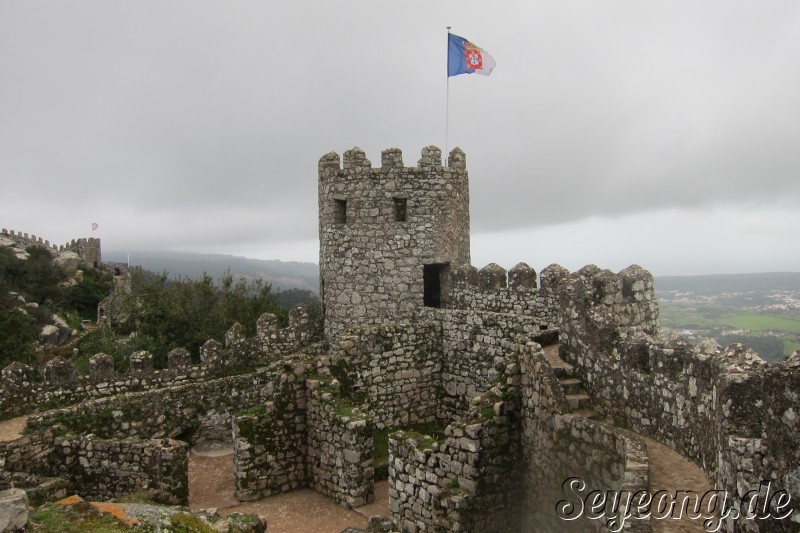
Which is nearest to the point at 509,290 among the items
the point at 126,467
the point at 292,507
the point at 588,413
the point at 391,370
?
the point at 391,370

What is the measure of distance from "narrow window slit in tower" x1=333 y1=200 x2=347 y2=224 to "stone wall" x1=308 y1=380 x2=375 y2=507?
204 inches

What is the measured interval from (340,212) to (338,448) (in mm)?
6666

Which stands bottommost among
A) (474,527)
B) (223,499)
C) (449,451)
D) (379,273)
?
(223,499)

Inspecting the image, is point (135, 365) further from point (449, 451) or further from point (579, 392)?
point (579, 392)

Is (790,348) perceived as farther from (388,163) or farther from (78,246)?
(78,246)

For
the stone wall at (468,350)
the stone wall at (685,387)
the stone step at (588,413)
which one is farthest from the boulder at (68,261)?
the stone step at (588,413)

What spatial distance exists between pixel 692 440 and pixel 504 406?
2984 mm

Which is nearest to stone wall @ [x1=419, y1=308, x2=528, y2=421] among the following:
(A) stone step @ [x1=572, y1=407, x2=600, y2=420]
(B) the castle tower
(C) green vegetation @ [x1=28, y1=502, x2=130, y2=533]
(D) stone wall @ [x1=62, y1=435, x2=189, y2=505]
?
(B) the castle tower

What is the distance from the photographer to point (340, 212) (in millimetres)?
15836

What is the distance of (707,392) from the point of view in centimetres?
577

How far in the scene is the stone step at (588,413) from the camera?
7.43 m

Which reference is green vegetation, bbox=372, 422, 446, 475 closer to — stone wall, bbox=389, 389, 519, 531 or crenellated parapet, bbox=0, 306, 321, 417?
stone wall, bbox=389, 389, 519, 531

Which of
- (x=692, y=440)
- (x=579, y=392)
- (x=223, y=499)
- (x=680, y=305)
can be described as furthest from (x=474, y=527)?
(x=680, y=305)

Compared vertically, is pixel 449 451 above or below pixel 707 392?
below
